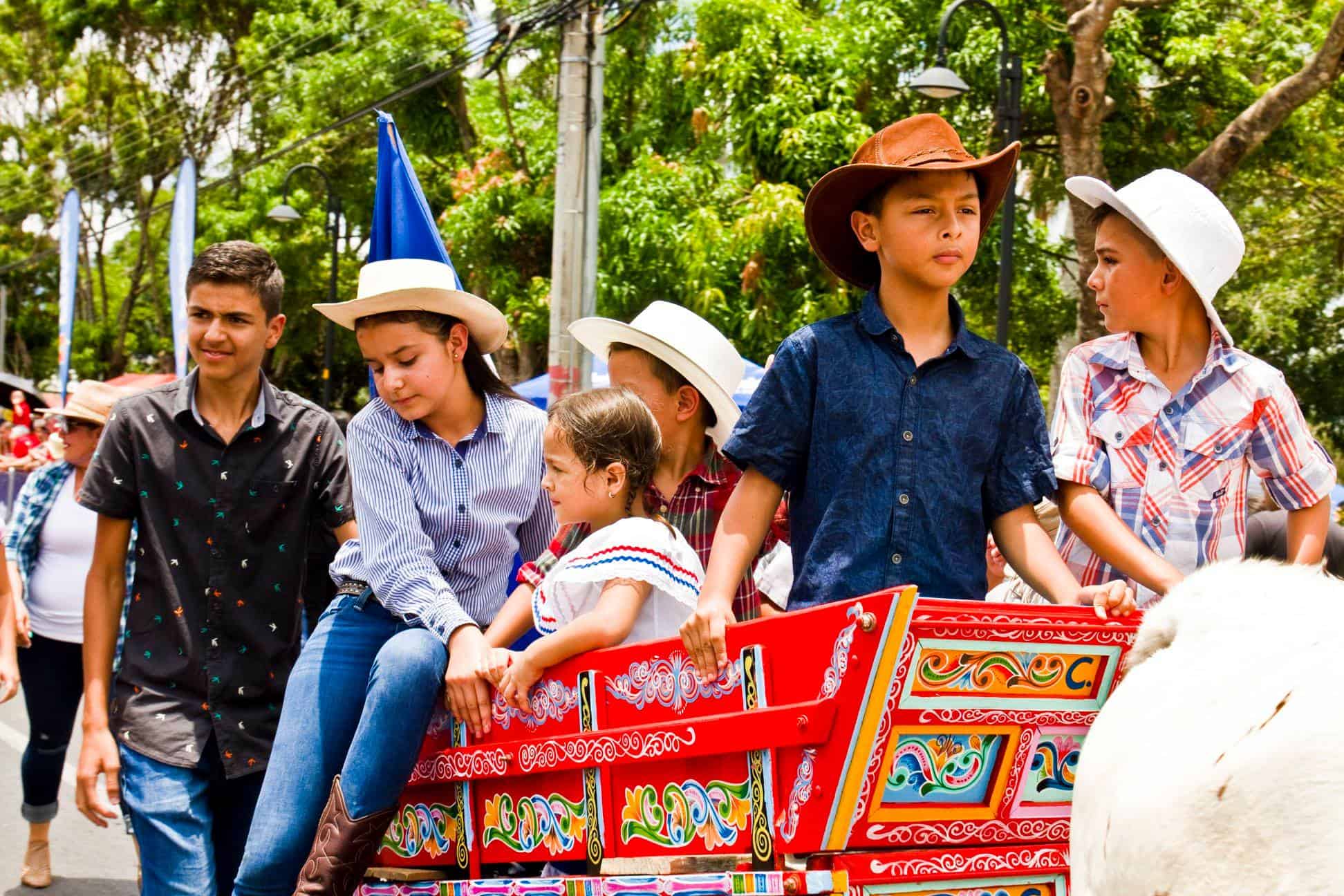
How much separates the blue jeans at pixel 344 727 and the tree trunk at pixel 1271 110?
8.88m

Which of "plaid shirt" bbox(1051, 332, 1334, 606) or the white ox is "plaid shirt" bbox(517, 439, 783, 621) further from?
the white ox

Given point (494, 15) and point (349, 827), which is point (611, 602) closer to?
point (349, 827)

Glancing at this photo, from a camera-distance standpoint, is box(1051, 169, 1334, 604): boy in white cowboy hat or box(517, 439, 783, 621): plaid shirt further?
box(517, 439, 783, 621): plaid shirt

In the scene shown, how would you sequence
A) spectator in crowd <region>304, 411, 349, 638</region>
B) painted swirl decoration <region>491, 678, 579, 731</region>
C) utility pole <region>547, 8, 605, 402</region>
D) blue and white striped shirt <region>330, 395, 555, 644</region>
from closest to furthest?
painted swirl decoration <region>491, 678, 579, 731</region>, blue and white striped shirt <region>330, 395, 555, 644</region>, spectator in crowd <region>304, 411, 349, 638</region>, utility pole <region>547, 8, 605, 402</region>

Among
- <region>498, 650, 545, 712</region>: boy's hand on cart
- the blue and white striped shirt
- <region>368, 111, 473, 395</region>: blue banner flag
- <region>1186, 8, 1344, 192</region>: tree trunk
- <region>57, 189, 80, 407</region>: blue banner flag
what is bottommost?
<region>498, 650, 545, 712</region>: boy's hand on cart

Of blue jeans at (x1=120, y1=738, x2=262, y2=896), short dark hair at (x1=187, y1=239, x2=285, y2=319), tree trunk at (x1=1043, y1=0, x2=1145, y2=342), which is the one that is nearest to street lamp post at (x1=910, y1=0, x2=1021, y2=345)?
tree trunk at (x1=1043, y1=0, x2=1145, y2=342)

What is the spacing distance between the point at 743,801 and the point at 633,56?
18979 millimetres

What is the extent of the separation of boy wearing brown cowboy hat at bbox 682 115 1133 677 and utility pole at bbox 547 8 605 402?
7.70m

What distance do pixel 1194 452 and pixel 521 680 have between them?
1.54m

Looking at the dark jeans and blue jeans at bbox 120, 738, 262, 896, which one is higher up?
the dark jeans

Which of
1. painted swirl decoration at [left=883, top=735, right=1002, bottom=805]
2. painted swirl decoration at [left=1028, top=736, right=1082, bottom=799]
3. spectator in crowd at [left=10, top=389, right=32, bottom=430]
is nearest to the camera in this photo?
painted swirl decoration at [left=883, top=735, right=1002, bottom=805]

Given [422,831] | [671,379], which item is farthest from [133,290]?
[422,831]

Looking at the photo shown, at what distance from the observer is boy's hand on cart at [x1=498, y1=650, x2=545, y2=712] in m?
3.07

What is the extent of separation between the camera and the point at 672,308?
4.44 metres
